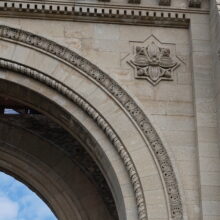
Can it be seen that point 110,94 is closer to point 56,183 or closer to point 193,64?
point 193,64

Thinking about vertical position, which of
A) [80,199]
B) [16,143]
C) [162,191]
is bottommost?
[162,191]

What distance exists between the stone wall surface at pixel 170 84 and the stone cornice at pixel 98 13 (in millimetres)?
63

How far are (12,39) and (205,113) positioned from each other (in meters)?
3.12

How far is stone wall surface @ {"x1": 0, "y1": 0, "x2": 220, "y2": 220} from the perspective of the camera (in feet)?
36.0

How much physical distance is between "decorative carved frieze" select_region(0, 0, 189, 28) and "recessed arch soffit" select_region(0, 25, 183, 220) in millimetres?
374

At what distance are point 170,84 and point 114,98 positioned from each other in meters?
0.94

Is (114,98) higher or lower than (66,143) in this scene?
lower

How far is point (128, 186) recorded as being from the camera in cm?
1103

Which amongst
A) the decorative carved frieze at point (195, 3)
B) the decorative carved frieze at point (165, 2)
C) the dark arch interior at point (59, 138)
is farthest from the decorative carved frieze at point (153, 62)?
the dark arch interior at point (59, 138)

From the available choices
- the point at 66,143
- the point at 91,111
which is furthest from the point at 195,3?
the point at 66,143

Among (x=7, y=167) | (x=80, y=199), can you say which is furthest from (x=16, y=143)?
(x=80, y=199)

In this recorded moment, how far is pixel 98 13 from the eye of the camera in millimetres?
11969

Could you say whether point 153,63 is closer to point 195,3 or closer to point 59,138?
point 195,3

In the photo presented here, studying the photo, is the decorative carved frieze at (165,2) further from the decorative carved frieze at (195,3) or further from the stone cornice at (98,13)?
the decorative carved frieze at (195,3)
